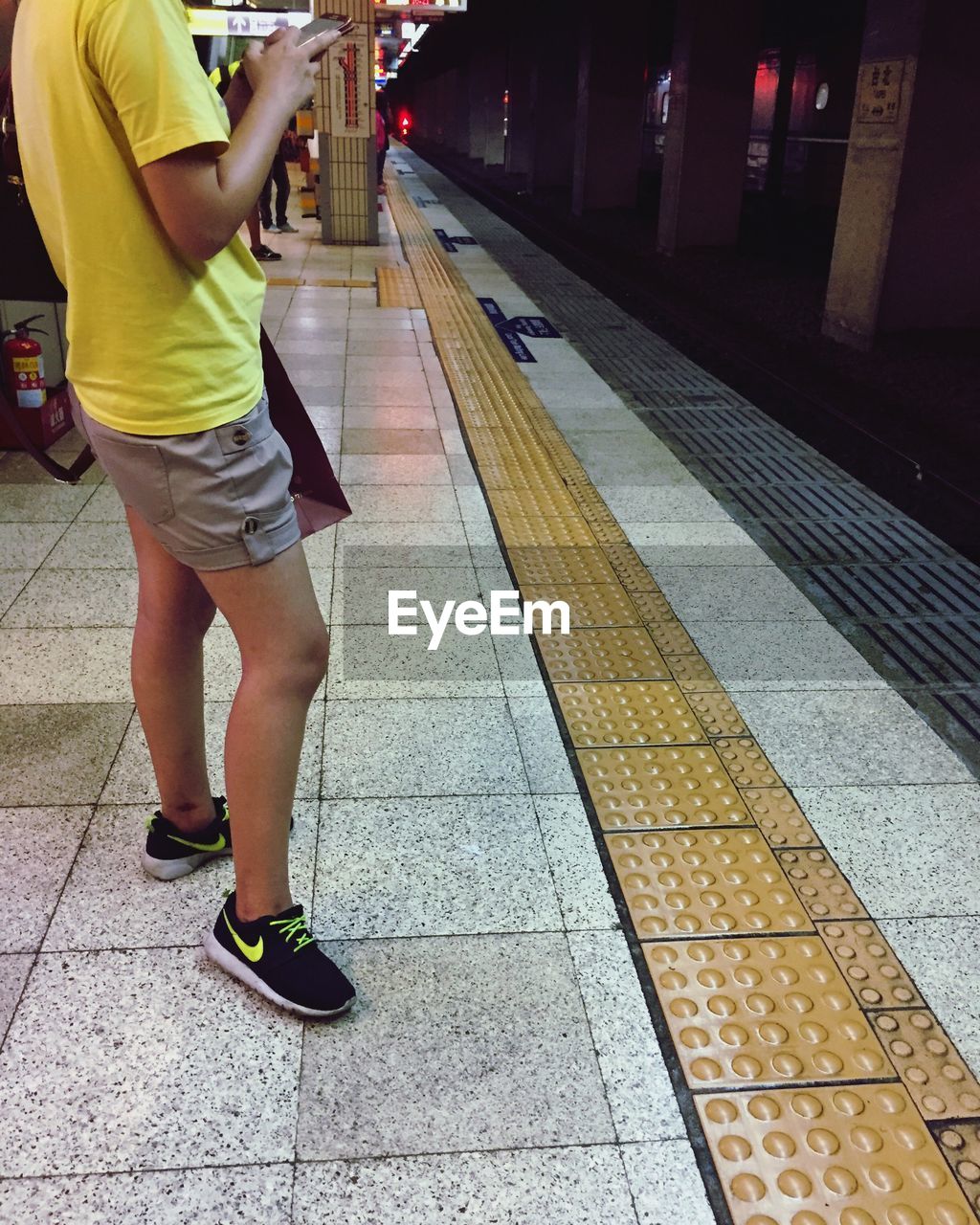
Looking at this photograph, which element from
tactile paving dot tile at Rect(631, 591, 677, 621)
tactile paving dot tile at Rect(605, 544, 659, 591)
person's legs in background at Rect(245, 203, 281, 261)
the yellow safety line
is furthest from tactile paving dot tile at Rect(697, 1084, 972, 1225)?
the yellow safety line

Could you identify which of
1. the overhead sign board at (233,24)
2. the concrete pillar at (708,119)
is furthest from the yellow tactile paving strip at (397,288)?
the overhead sign board at (233,24)

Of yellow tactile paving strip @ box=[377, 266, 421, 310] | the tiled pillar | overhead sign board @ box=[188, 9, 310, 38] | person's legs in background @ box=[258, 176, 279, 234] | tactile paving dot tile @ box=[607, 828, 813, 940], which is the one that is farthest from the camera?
person's legs in background @ box=[258, 176, 279, 234]

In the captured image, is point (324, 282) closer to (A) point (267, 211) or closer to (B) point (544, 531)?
(A) point (267, 211)

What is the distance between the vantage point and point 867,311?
25.2 ft

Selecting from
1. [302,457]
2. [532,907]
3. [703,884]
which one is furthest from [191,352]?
[703,884]

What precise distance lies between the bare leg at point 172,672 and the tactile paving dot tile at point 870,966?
1.22 metres

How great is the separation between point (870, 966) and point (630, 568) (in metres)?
1.86

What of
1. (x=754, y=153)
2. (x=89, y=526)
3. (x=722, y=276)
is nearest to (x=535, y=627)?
(x=89, y=526)

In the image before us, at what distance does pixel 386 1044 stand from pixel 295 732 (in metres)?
0.52

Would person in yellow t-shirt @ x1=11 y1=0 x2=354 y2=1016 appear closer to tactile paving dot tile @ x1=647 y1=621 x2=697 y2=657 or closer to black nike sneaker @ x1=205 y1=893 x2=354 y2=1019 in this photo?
black nike sneaker @ x1=205 y1=893 x2=354 y2=1019

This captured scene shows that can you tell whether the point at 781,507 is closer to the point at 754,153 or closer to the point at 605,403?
the point at 605,403

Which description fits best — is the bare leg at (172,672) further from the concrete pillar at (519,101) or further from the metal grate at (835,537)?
the concrete pillar at (519,101)

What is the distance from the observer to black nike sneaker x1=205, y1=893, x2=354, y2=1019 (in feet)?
5.26

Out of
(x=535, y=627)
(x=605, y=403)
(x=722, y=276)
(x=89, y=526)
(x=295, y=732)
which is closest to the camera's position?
(x=295, y=732)
